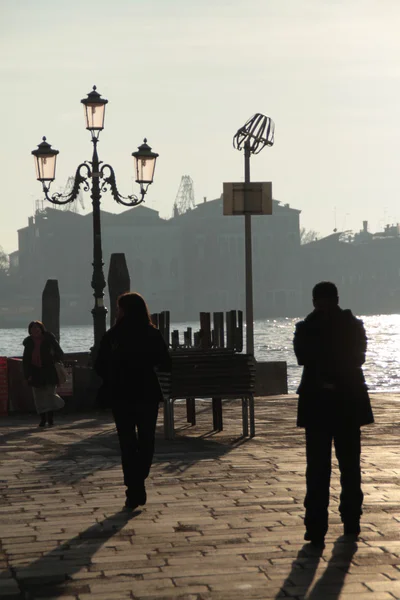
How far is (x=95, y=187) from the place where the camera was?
17.0m

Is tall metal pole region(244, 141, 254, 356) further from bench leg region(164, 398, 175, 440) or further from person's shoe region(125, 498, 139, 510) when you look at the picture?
person's shoe region(125, 498, 139, 510)

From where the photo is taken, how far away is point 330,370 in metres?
5.76

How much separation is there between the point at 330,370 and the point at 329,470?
1.54 ft

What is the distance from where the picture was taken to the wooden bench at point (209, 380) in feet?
33.3

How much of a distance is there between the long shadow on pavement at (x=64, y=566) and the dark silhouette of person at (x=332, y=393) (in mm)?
1040

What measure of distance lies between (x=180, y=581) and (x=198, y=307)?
14036cm

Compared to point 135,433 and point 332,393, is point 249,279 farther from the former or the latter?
point 332,393

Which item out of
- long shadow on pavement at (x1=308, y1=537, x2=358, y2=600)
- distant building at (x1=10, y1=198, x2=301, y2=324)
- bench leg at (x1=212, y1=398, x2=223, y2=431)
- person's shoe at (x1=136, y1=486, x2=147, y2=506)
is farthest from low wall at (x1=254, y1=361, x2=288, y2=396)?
distant building at (x1=10, y1=198, x2=301, y2=324)

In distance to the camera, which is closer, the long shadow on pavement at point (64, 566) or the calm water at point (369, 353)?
the long shadow on pavement at point (64, 566)

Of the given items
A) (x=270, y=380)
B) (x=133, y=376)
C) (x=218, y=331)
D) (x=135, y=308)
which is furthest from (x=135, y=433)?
(x=270, y=380)

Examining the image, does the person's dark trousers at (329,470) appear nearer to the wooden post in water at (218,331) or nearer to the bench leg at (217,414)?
the bench leg at (217,414)

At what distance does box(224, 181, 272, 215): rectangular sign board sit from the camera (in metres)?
14.7

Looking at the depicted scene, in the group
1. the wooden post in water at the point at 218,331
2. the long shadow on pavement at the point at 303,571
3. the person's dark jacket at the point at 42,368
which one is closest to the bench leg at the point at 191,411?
the wooden post in water at the point at 218,331

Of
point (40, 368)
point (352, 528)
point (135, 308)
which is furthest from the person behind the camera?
point (40, 368)
